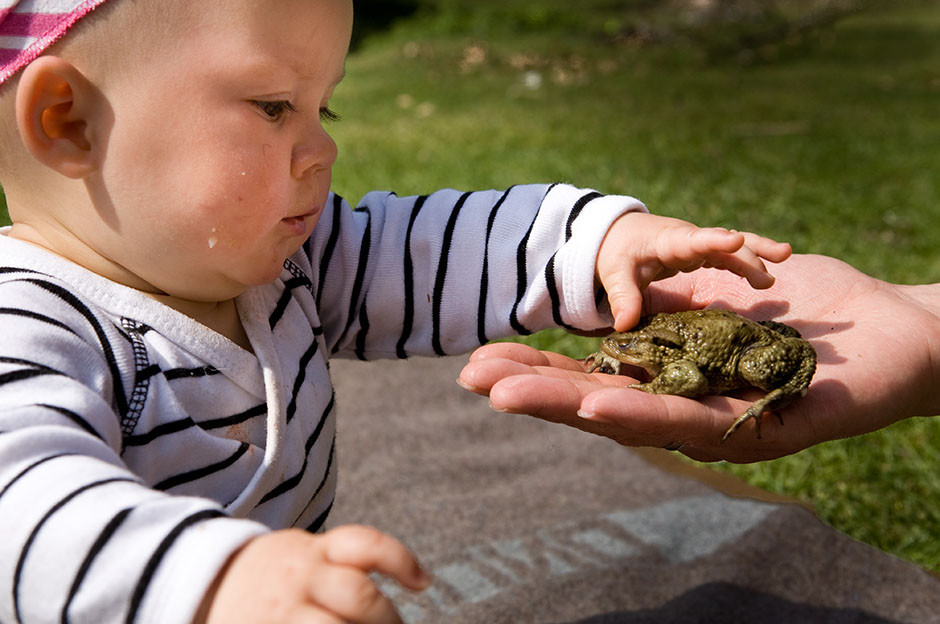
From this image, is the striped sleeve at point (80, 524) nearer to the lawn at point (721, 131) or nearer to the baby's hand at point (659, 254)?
the baby's hand at point (659, 254)

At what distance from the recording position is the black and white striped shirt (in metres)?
1.07

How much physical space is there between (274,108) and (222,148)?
0.11m

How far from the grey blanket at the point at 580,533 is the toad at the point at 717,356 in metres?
0.67

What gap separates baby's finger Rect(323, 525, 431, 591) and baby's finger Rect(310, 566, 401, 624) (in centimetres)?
1

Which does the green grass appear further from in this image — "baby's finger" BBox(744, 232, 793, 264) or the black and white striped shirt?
the black and white striped shirt

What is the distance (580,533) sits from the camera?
264 centimetres

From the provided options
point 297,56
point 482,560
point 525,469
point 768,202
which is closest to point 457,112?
point 768,202

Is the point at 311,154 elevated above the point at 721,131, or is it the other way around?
the point at 311,154

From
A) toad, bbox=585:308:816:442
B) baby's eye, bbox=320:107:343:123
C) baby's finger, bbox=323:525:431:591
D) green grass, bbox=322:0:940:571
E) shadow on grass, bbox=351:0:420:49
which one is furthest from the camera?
shadow on grass, bbox=351:0:420:49

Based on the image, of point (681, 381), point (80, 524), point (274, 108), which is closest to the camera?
point (80, 524)

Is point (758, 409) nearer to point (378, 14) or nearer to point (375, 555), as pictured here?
point (375, 555)

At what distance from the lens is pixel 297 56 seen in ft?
4.81

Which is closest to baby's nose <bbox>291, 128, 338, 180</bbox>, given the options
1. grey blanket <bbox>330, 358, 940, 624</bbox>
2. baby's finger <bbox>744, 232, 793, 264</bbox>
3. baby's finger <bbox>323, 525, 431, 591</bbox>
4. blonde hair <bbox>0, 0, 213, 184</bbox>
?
blonde hair <bbox>0, 0, 213, 184</bbox>

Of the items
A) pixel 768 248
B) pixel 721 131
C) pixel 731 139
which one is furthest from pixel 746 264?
pixel 721 131
